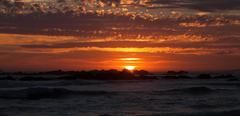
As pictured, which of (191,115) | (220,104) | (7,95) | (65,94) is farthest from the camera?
(65,94)

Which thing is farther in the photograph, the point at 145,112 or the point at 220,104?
the point at 220,104

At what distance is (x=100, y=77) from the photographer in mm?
59875

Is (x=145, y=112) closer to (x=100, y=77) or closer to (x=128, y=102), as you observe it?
(x=128, y=102)

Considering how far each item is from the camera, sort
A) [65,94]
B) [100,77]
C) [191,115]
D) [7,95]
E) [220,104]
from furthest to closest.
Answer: [100,77] < [65,94] < [7,95] < [220,104] < [191,115]

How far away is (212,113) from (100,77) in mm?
39705

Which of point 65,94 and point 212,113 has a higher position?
point 212,113

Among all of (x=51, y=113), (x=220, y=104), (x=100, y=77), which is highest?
(x=51, y=113)

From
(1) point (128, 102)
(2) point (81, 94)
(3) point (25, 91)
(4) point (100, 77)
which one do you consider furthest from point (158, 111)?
(4) point (100, 77)

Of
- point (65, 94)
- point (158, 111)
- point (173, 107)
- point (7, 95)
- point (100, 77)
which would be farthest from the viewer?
point (100, 77)

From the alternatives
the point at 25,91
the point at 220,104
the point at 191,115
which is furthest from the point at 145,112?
the point at 25,91

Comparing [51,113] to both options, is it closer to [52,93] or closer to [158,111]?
[158,111]

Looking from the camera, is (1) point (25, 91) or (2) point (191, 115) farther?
(1) point (25, 91)

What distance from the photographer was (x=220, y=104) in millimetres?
25281

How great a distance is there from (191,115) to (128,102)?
6683mm
